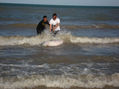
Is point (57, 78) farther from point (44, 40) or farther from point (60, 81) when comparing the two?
point (44, 40)

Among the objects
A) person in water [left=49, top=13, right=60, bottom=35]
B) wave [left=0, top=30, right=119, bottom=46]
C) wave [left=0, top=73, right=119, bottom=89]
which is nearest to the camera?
wave [left=0, top=73, right=119, bottom=89]

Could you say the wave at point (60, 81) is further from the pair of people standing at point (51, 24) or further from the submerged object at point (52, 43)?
the pair of people standing at point (51, 24)

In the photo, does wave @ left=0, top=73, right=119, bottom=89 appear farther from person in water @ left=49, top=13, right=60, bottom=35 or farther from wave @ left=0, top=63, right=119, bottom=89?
person in water @ left=49, top=13, right=60, bottom=35

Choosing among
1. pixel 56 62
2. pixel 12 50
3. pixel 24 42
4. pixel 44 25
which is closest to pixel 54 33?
pixel 44 25

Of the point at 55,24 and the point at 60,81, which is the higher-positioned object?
the point at 55,24

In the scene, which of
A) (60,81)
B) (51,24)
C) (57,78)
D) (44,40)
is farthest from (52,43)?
(60,81)

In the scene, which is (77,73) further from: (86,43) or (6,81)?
(86,43)

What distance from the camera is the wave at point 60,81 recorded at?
5809 millimetres

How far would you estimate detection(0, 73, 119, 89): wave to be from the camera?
5.81m

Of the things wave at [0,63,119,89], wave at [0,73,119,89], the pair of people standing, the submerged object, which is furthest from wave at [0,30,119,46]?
wave at [0,73,119,89]

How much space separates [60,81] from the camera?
236 inches

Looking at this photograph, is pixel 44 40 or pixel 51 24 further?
pixel 44 40

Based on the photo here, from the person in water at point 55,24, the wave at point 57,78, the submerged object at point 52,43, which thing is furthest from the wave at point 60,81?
the person in water at point 55,24

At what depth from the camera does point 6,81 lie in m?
5.93
